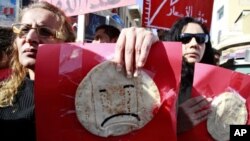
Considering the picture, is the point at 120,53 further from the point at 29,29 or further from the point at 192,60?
the point at 192,60

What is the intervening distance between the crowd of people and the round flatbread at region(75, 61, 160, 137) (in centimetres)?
4

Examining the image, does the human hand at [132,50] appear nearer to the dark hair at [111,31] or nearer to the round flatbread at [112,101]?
the round flatbread at [112,101]

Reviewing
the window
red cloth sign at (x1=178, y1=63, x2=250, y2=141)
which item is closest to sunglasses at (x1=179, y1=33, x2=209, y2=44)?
red cloth sign at (x1=178, y1=63, x2=250, y2=141)

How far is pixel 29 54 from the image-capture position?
1495 millimetres

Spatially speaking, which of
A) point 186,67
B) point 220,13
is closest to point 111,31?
point 186,67

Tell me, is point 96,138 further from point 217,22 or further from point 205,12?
point 217,22

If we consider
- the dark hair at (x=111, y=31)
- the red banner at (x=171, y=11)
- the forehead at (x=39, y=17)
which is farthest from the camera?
the red banner at (x=171, y=11)

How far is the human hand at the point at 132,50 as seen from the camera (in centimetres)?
125

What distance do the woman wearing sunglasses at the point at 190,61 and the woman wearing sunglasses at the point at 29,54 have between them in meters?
0.29

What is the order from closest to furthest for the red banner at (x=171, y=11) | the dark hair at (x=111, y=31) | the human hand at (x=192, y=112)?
the human hand at (x=192, y=112) < the dark hair at (x=111, y=31) < the red banner at (x=171, y=11)

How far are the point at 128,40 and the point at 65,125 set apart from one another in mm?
282

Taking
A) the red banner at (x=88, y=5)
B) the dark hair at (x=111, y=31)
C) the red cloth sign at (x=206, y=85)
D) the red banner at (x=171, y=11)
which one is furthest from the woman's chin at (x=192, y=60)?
the red banner at (x=171, y=11)

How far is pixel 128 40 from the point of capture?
49.4 inches

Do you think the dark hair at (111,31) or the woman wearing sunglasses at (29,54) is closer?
the woman wearing sunglasses at (29,54)
